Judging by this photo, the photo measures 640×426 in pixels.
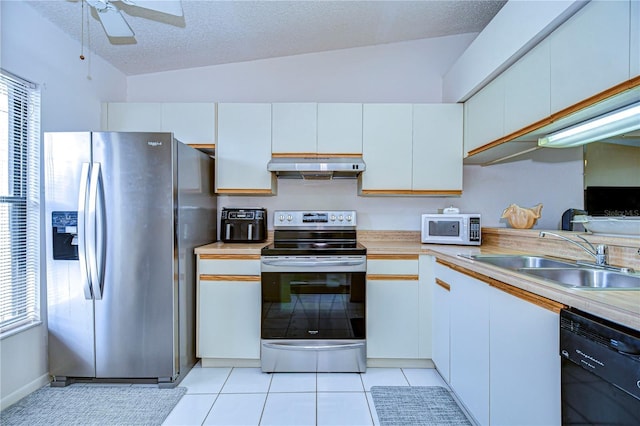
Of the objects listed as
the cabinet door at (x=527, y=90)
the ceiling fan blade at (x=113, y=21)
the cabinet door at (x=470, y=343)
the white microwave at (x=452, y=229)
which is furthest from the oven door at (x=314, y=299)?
the ceiling fan blade at (x=113, y=21)

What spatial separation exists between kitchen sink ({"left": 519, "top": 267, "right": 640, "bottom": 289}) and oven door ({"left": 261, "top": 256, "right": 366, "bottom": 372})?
1074 mm

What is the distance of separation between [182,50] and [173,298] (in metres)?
2.01

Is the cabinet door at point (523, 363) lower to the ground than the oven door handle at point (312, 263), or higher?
lower

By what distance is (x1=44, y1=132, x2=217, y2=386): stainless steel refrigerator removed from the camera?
6.42 ft

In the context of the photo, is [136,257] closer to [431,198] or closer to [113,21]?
[113,21]

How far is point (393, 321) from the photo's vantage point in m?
2.21

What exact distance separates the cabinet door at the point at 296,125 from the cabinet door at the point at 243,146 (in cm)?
8

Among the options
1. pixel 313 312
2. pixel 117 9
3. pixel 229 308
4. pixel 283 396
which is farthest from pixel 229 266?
pixel 117 9

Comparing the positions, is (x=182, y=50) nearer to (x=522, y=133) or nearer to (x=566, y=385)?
A: (x=522, y=133)

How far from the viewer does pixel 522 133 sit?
1.76 meters

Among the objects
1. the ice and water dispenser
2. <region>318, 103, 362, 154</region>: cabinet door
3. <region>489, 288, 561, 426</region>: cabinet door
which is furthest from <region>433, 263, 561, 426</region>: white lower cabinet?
the ice and water dispenser

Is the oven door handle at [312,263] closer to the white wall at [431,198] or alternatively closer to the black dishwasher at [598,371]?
the white wall at [431,198]

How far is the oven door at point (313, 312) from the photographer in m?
2.16

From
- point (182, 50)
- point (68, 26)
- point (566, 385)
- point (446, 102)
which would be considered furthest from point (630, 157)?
point (68, 26)
